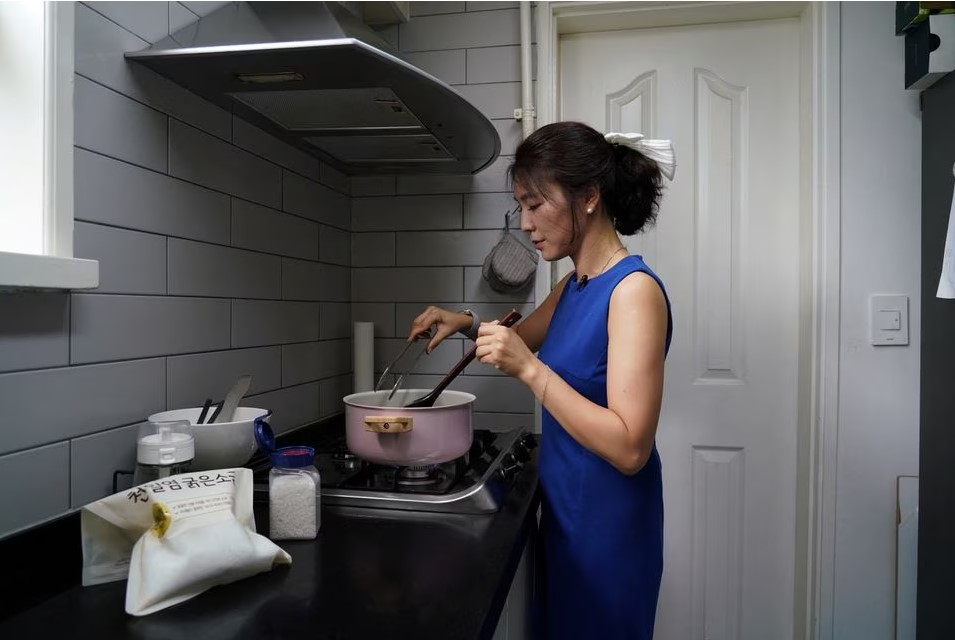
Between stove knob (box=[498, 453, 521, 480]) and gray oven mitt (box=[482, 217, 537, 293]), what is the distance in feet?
1.91

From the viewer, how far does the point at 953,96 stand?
135 cm

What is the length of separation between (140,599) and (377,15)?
162 cm

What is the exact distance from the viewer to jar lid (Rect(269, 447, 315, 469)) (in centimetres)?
82

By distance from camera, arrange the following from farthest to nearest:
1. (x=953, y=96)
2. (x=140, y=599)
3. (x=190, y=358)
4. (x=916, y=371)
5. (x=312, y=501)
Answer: (x=916, y=371), (x=953, y=96), (x=190, y=358), (x=312, y=501), (x=140, y=599)

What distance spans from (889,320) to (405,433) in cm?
132

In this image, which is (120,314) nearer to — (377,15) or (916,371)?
(377,15)

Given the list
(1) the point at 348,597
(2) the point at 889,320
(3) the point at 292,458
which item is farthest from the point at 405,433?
(2) the point at 889,320

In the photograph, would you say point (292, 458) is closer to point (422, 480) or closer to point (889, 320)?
point (422, 480)

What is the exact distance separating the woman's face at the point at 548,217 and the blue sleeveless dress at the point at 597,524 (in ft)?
0.31

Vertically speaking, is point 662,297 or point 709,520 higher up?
point 662,297

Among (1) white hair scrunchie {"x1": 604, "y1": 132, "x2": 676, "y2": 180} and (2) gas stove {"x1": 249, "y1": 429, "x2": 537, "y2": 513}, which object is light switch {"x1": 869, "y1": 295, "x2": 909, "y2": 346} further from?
(2) gas stove {"x1": 249, "y1": 429, "x2": 537, "y2": 513}

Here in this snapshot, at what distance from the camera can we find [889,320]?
153 centimetres

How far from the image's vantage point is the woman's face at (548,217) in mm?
1083

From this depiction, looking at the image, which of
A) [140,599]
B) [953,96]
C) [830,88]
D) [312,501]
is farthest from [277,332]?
[953,96]
